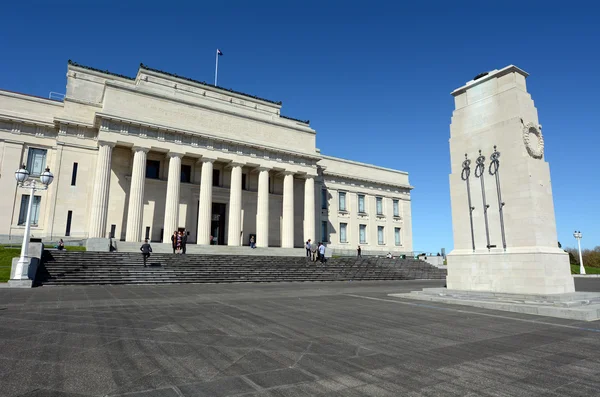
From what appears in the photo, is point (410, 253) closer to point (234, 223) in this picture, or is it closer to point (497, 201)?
point (234, 223)

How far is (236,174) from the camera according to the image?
36.9 metres

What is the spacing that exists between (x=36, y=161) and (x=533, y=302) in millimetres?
39323

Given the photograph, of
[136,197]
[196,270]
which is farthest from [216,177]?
[196,270]

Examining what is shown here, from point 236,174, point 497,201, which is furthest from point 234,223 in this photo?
point 497,201

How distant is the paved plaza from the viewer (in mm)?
3756

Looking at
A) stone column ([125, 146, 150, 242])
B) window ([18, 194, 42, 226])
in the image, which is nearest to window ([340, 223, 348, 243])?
stone column ([125, 146, 150, 242])

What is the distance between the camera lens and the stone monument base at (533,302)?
8805 mm

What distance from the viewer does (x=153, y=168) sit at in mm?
36656

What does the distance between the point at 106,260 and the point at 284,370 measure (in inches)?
858

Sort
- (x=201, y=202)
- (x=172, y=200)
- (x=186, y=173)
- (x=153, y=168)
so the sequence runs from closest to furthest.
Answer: (x=172, y=200) → (x=201, y=202) → (x=153, y=168) → (x=186, y=173)

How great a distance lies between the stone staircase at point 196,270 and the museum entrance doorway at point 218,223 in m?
11.7

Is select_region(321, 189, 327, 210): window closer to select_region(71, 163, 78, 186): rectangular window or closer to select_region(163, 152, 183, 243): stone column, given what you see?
select_region(163, 152, 183, 243): stone column

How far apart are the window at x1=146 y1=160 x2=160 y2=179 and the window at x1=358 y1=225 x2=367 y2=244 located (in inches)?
1125

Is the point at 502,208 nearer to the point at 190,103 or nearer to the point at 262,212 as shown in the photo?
the point at 262,212
